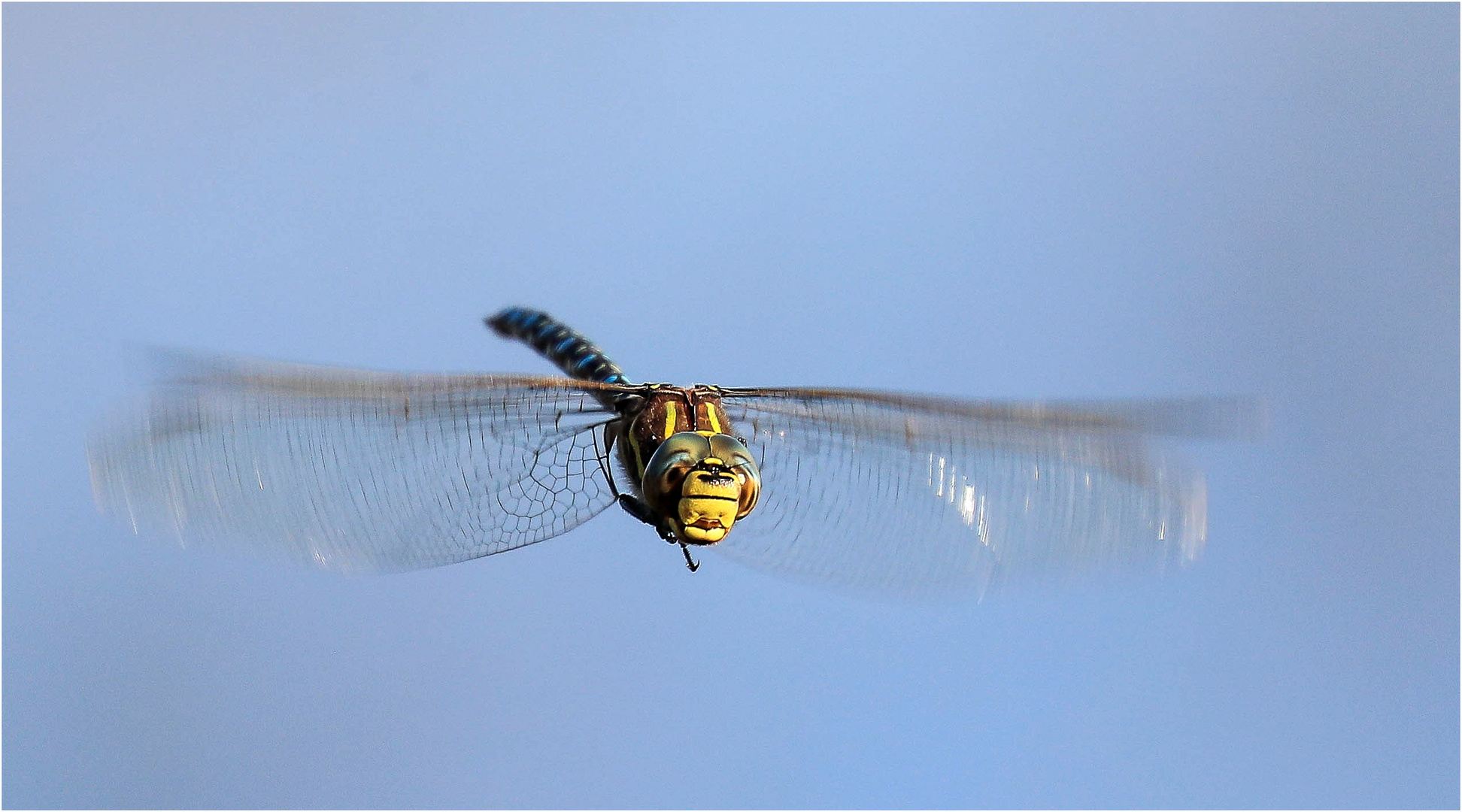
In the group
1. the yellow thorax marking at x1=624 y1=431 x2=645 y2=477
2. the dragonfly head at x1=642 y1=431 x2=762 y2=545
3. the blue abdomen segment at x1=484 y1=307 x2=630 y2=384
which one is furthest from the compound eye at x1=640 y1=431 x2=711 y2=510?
the blue abdomen segment at x1=484 y1=307 x2=630 y2=384

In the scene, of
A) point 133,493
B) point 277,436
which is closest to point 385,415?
point 277,436

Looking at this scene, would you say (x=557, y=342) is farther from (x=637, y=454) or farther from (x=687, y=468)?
(x=687, y=468)

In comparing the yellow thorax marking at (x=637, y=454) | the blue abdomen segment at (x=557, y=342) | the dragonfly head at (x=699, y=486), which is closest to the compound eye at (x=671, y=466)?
the dragonfly head at (x=699, y=486)

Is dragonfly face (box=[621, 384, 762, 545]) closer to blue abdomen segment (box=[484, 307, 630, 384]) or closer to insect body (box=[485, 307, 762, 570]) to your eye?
insect body (box=[485, 307, 762, 570])

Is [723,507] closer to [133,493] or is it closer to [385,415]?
[385,415]

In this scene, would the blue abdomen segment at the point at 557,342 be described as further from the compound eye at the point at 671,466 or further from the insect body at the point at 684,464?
the compound eye at the point at 671,466

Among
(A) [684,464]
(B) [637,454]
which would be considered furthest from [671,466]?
(B) [637,454]
